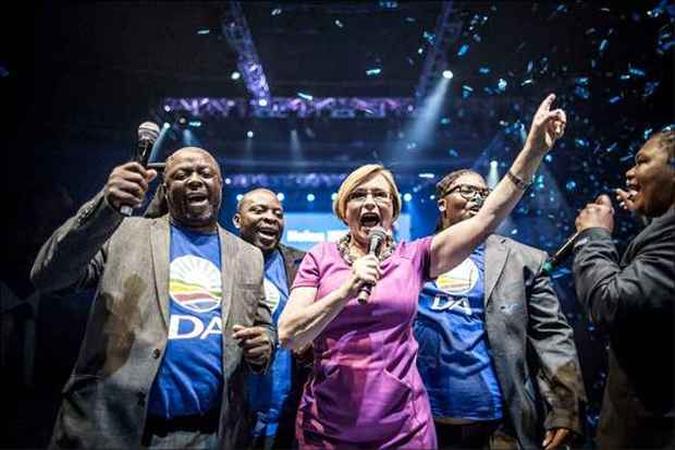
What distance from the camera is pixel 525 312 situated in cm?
294

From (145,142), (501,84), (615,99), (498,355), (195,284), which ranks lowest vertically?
(498,355)

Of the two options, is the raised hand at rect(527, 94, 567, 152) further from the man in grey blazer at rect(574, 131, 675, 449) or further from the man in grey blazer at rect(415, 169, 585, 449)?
the man in grey blazer at rect(415, 169, 585, 449)

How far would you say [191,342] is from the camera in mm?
2287

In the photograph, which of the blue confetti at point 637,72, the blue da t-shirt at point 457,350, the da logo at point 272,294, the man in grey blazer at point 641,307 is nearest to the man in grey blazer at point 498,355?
the blue da t-shirt at point 457,350

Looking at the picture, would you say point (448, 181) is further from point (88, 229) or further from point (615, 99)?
point (615, 99)

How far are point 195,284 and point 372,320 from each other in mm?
776

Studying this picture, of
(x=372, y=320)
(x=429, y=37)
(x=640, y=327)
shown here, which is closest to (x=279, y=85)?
(x=429, y=37)

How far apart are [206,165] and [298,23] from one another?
21.1 ft

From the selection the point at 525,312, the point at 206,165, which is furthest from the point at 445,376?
the point at 206,165

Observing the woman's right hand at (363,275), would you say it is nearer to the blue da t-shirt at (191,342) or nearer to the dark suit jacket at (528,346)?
the blue da t-shirt at (191,342)

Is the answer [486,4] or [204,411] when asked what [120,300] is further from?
[486,4]

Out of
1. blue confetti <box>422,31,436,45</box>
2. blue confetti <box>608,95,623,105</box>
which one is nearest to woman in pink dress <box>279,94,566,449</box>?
blue confetti <box>422,31,436,45</box>

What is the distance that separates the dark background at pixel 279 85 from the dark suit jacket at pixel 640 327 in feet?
14.1

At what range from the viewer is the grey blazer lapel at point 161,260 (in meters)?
2.30
